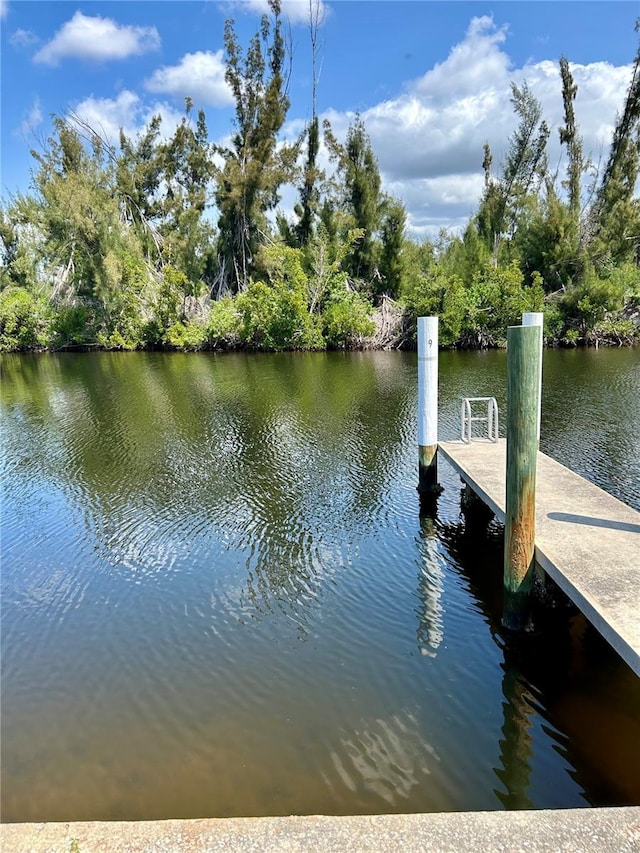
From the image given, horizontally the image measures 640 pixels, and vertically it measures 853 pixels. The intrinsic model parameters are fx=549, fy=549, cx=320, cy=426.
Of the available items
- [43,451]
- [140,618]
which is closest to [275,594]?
[140,618]

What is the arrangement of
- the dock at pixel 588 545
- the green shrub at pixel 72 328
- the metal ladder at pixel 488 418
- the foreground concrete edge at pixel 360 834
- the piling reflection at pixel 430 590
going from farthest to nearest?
the green shrub at pixel 72 328
the metal ladder at pixel 488 418
the piling reflection at pixel 430 590
the dock at pixel 588 545
the foreground concrete edge at pixel 360 834

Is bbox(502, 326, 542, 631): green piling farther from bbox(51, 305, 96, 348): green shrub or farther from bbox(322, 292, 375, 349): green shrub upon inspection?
bbox(51, 305, 96, 348): green shrub

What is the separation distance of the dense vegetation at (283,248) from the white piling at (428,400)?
24524 millimetres

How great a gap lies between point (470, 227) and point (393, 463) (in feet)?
104

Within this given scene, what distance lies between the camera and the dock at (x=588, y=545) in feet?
13.3

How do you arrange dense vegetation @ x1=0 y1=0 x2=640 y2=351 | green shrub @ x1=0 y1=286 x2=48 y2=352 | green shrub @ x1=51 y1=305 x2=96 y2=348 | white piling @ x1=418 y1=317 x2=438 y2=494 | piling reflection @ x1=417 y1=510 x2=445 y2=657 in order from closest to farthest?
piling reflection @ x1=417 y1=510 x2=445 y2=657 < white piling @ x1=418 y1=317 x2=438 y2=494 < dense vegetation @ x1=0 y1=0 x2=640 y2=351 < green shrub @ x1=0 y1=286 x2=48 y2=352 < green shrub @ x1=51 y1=305 x2=96 y2=348

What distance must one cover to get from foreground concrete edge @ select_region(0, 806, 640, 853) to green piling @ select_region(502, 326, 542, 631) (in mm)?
2431

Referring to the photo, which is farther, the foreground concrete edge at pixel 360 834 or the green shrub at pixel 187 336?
the green shrub at pixel 187 336

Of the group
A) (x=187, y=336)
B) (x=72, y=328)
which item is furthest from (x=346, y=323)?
(x=72, y=328)

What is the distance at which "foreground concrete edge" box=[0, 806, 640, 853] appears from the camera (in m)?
2.51

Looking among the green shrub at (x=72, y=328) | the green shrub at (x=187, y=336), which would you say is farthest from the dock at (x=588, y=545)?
the green shrub at (x=72, y=328)

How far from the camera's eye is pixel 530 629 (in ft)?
17.5

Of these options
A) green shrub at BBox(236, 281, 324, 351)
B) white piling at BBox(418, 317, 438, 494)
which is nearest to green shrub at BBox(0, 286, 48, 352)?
green shrub at BBox(236, 281, 324, 351)

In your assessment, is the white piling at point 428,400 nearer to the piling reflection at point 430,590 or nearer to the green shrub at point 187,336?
the piling reflection at point 430,590
